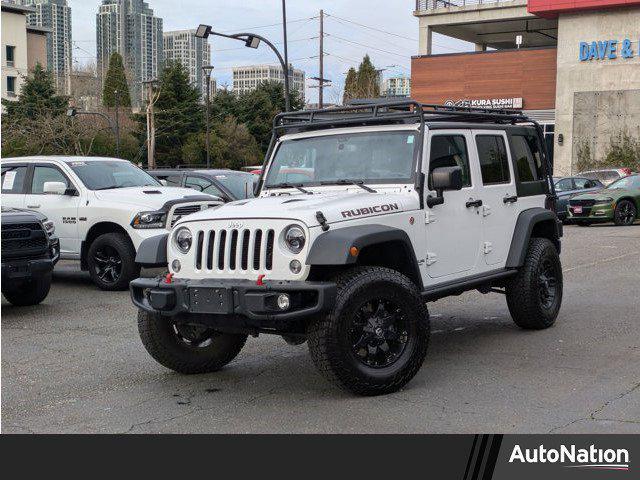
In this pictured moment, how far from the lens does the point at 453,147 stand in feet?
24.8

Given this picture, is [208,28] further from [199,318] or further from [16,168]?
[199,318]

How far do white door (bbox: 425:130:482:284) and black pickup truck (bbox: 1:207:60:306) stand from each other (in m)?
5.05

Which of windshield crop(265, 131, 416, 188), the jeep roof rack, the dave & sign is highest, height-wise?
the dave & sign

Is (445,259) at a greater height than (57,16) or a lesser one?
lesser

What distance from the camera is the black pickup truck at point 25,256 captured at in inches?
388

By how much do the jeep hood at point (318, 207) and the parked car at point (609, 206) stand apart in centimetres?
1747

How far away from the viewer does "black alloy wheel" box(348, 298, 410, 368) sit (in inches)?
238

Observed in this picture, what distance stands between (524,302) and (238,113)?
60452 millimetres

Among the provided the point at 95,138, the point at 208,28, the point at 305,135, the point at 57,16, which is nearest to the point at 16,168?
the point at 305,135

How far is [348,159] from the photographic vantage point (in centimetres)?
734

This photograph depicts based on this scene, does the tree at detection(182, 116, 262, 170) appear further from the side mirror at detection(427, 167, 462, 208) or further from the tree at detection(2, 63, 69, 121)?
the side mirror at detection(427, 167, 462, 208)

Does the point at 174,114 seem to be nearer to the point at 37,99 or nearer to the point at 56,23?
the point at 37,99

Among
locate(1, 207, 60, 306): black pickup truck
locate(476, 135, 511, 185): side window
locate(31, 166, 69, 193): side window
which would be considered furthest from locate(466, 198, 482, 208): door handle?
locate(31, 166, 69, 193): side window

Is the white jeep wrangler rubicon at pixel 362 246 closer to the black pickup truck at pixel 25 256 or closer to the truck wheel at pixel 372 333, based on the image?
the truck wheel at pixel 372 333
